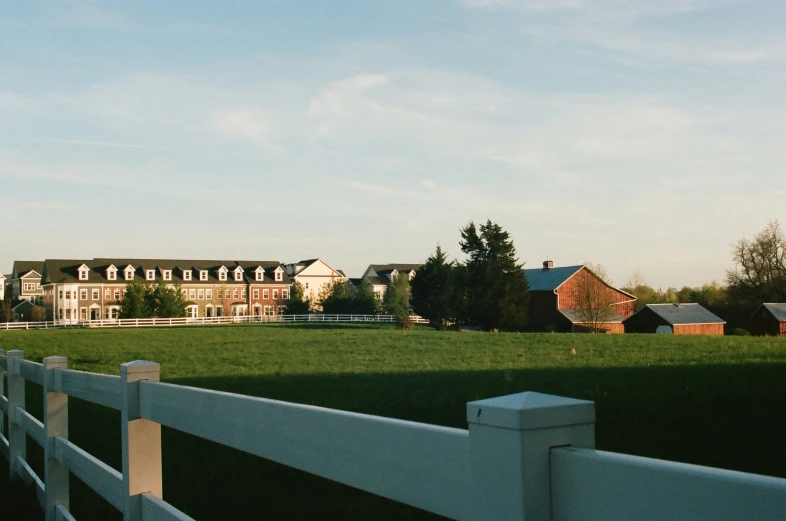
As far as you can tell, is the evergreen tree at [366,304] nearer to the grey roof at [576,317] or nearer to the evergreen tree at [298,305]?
the evergreen tree at [298,305]

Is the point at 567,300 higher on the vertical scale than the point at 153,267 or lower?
lower

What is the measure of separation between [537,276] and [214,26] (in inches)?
2357

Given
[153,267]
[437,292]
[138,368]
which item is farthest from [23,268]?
[138,368]

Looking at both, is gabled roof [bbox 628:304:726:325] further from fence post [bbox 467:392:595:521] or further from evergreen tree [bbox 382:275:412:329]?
fence post [bbox 467:392:595:521]

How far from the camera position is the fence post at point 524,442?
1.39 m

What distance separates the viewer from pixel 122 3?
14.3 meters

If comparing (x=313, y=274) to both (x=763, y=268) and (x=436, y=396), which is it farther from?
(x=436, y=396)

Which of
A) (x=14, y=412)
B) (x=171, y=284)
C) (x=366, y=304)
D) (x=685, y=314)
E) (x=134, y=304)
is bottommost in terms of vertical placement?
(x=685, y=314)

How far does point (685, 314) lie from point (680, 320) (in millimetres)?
897

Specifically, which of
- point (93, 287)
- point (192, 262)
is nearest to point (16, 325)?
point (93, 287)

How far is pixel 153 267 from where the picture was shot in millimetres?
93125

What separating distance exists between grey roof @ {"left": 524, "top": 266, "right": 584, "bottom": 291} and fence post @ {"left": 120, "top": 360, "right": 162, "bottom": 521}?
65.4 metres

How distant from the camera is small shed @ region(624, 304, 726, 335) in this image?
2346 inches

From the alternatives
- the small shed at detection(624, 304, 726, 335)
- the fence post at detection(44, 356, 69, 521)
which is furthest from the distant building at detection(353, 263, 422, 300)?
the fence post at detection(44, 356, 69, 521)
